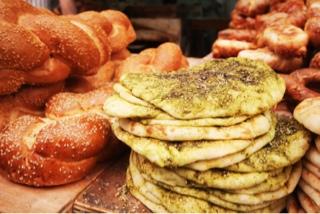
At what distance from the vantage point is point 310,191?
1232 mm

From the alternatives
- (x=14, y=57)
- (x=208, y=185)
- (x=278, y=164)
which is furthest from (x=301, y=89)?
(x=14, y=57)

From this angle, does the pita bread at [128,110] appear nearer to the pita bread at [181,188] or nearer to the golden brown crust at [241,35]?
the pita bread at [181,188]

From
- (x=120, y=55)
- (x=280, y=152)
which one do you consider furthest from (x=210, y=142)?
(x=120, y=55)

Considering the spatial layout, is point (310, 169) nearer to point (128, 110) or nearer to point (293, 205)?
point (293, 205)

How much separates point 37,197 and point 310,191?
1.01 meters

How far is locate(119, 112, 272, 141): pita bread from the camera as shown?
1122 mm

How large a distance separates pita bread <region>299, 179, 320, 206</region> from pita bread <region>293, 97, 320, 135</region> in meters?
0.20

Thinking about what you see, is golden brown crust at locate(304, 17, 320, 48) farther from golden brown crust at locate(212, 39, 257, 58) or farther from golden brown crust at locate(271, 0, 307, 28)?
golden brown crust at locate(212, 39, 257, 58)

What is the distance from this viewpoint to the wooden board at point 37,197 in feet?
4.48

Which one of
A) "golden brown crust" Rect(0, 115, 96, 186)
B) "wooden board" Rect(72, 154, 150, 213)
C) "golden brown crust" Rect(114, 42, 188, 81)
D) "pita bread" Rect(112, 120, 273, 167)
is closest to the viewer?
"pita bread" Rect(112, 120, 273, 167)

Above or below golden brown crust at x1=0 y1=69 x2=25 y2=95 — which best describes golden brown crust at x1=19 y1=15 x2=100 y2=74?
above

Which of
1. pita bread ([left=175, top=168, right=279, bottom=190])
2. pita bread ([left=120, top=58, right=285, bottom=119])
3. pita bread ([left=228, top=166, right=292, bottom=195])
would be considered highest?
pita bread ([left=120, top=58, right=285, bottom=119])

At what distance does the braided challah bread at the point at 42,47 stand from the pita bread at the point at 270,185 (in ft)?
3.44

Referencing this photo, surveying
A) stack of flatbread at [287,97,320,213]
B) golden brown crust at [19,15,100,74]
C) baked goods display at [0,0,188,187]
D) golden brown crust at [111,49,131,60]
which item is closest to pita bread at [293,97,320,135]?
stack of flatbread at [287,97,320,213]
